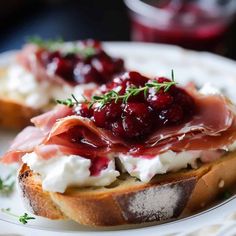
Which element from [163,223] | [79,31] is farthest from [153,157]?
[79,31]

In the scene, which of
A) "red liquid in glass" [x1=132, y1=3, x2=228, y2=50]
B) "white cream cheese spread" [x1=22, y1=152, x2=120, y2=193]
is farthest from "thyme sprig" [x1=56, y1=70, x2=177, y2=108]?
"red liquid in glass" [x1=132, y1=3, x2=228, y2=50]

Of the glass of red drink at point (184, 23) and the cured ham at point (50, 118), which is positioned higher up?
the cured ham at point (50, 118)

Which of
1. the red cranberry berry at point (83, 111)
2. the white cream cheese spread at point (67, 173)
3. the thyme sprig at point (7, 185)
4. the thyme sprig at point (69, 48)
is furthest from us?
the thyme sprig at point (69, 48)

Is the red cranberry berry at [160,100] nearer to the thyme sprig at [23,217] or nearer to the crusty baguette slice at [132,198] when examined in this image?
the crusty baguette slice at [132,198]

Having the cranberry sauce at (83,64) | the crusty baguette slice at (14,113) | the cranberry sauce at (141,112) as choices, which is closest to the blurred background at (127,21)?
the cranberry sauce at (83,64)

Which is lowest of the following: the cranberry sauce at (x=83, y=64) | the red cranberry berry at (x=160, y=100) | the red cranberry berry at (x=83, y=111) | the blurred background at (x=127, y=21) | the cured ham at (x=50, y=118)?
the blurred background at (x=127, y=21)

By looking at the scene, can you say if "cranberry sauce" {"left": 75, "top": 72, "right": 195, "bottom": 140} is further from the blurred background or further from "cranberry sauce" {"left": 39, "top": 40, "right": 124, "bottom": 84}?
the blurred background

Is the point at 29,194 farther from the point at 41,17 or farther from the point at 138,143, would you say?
the point at 41,17
